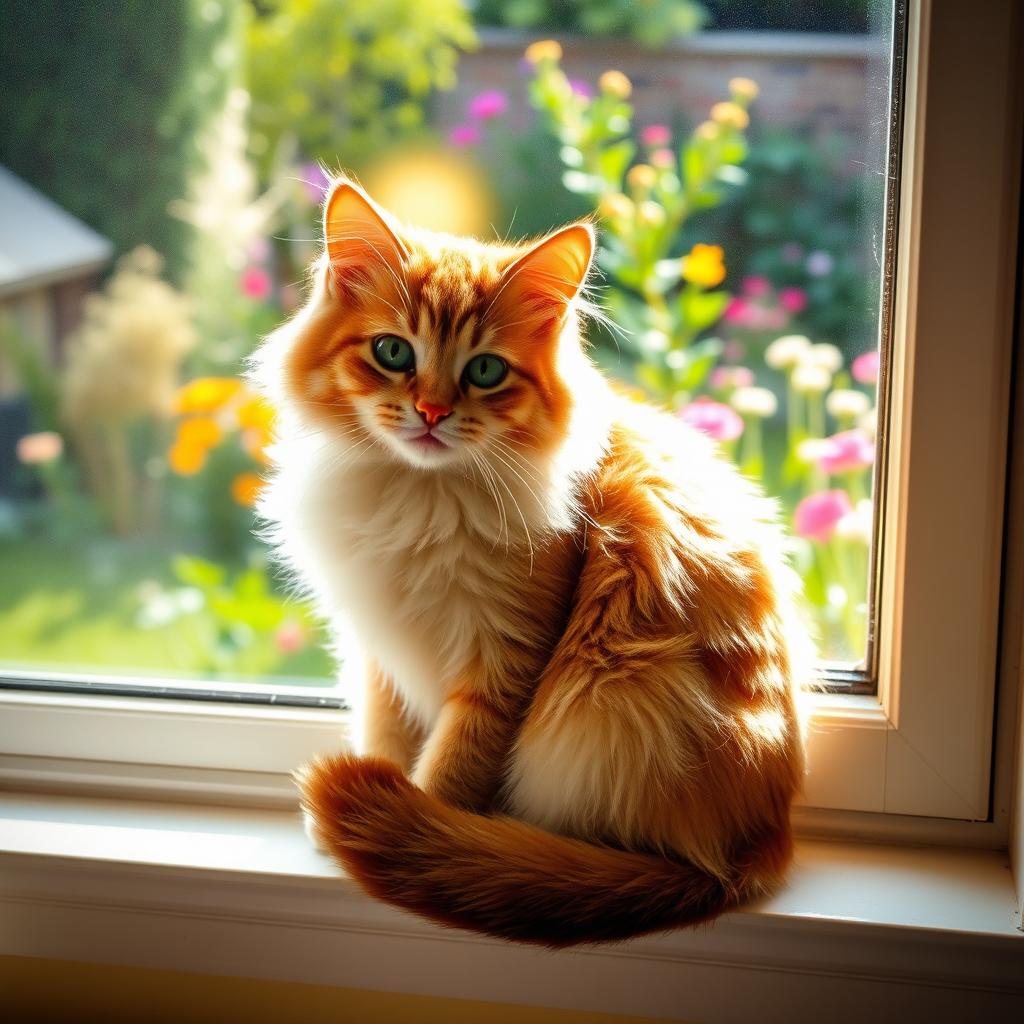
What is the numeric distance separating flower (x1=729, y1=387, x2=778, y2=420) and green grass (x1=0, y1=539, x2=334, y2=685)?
66 cm

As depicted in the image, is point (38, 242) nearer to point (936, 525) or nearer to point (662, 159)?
point (662, 159)

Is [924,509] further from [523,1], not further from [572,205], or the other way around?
[523,1]

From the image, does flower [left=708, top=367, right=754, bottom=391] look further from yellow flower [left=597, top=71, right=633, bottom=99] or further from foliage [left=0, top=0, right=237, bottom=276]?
foliage [left=0, top=0, right=237, bottom=276]

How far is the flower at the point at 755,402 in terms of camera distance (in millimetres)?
1318

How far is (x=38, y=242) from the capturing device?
1385mm

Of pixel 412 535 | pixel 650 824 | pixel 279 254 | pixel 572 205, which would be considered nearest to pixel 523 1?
pixel 572 205

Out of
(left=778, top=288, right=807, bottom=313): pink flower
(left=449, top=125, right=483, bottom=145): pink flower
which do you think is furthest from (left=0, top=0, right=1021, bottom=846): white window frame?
(left=449, top=125, right=483, bottom=145): pink flower

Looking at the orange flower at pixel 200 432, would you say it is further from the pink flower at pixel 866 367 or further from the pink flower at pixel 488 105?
the pink flower at pixel 866 367

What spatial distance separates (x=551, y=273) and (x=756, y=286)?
0.37 metres

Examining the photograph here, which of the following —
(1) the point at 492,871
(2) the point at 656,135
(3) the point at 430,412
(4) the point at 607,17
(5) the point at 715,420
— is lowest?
(1) the point at 492,871

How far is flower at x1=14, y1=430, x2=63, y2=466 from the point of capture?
147 centimetres


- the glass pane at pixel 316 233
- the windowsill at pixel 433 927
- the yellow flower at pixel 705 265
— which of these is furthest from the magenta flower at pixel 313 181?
the windowsill at pixel 433 927

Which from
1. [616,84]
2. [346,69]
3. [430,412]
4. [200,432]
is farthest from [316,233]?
[430,412]

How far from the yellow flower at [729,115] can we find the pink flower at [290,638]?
2.86 feet
